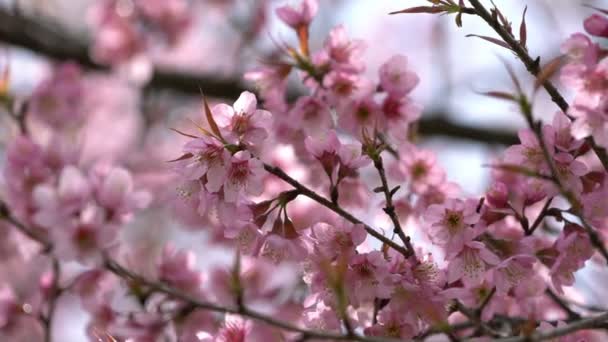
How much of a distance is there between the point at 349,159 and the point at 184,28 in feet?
13.2

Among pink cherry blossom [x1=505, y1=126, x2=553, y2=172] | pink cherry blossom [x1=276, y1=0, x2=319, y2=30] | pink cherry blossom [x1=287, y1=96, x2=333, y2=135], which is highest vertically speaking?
pink cherry blossom [x1=276, y1=0, x2=319, y2=30]

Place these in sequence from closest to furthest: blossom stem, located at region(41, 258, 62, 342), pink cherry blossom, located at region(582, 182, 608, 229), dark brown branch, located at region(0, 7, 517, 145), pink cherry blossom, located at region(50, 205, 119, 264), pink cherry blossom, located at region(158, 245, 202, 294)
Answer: pink cherry blossom, located at region(50, 205, 119, 264) → pink cherry blossom, located at region(582, 182, 608, 229) → blossom stem, located at region(41, 258, 62, 342) → pink cherry blossom, located at region(158, 245, 202, 294) → dark brown branch, located at region(0, 7, 517, 145)

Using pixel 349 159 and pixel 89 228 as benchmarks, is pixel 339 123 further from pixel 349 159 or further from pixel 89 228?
pixel 89 228

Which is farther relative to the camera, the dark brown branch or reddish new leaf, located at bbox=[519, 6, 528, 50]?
the dark brown branch

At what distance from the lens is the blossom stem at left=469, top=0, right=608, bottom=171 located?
1643mm

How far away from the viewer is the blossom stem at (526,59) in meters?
1.64

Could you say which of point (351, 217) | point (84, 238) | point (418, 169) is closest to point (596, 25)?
point (351, 217)

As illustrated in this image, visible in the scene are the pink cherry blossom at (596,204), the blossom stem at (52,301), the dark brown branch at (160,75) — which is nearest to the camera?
the pink cherry blossom at (596,204)

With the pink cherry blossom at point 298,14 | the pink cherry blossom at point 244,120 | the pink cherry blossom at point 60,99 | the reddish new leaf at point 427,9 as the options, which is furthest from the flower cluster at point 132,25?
the reddish new leaf at point 427,9

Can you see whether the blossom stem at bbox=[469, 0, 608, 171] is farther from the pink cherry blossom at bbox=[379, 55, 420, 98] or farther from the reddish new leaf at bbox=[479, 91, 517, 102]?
the pink cherry blossom at bbox=[379, 55, 420, 98]

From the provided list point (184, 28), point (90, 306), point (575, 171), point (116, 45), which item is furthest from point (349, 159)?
point (184, 28)

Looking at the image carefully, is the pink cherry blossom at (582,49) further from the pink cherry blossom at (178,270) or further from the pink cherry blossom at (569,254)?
the pink cherry blossom at (178,270)

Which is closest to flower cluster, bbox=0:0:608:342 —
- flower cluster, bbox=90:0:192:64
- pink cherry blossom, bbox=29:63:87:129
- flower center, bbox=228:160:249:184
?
flower center, bbox=228:160:249:184

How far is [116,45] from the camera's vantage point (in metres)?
4.88
